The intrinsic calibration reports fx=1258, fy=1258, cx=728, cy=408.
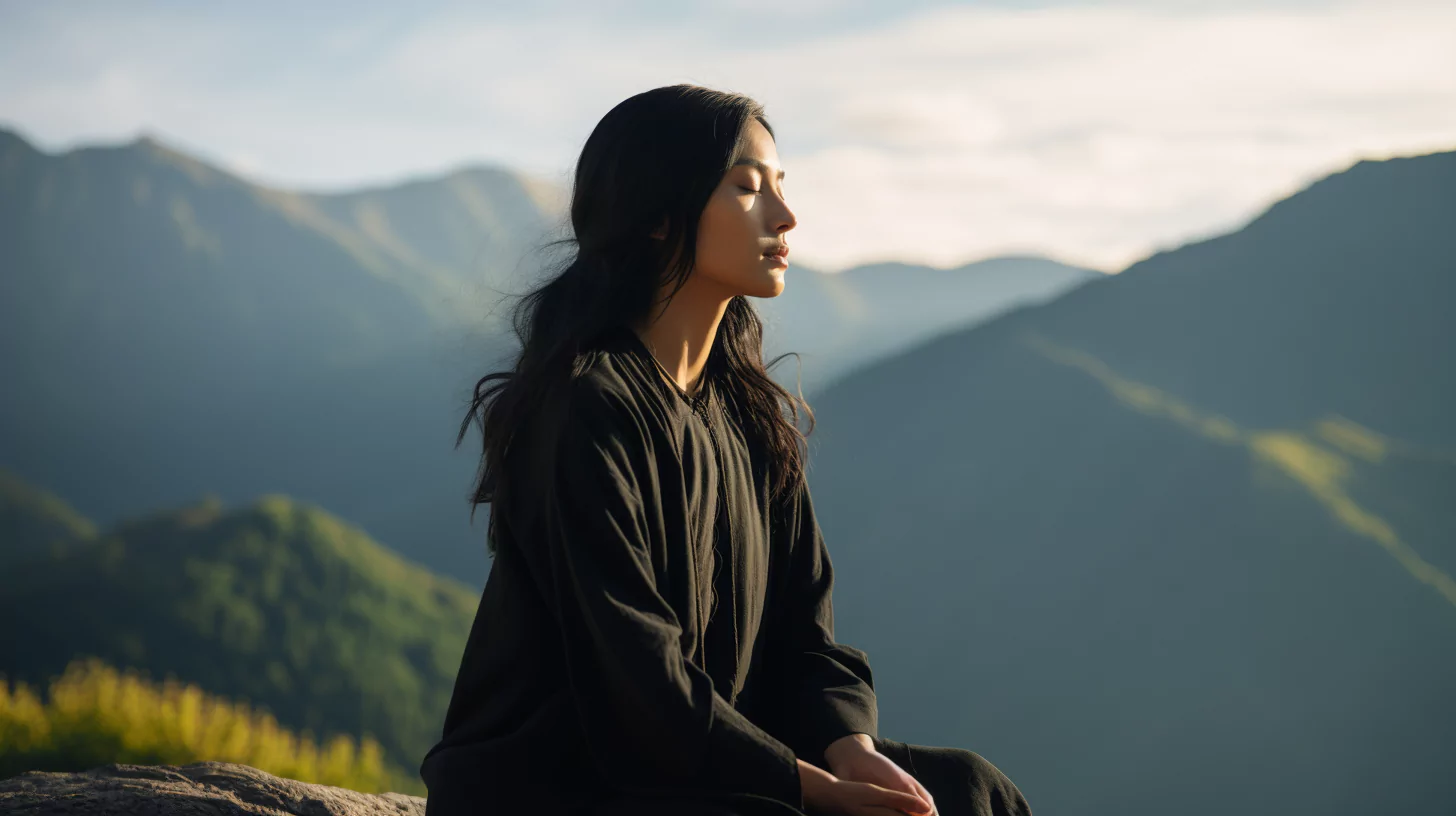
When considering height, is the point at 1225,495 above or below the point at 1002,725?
above

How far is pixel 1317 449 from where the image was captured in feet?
64.8

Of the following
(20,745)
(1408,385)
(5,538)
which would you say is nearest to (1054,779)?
(1408,385)

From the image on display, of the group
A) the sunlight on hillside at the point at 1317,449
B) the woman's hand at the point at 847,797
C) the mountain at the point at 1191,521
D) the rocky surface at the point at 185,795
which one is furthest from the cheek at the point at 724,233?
the sunlight on hillside at the point at 1317,449

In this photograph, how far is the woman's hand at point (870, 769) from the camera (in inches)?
91.2

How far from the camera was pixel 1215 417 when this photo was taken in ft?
70.3

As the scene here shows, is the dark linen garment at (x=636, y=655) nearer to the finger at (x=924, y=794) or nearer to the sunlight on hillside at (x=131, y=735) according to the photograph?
the finger at (x=924, y=794)

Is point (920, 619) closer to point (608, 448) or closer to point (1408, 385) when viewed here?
point (1408, 385)

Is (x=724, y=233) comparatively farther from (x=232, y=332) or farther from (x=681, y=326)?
(x=232, y=332)

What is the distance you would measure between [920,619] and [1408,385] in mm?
9231

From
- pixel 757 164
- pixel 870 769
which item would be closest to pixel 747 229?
pixel 757 164

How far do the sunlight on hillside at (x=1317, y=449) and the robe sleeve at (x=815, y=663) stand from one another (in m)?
16.3

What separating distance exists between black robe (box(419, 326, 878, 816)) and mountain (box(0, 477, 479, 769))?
49.0 feet

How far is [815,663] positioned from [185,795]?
1.56m

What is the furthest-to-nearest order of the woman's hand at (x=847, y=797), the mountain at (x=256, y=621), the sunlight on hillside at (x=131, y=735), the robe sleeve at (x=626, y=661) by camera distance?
the mountain at (x=256, y=621)
the sunlight on hillside at (x=131, y=735)
the woman's hand at (x=847, y=797)
the robe sleeve at (x=626, y=661)
